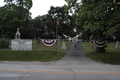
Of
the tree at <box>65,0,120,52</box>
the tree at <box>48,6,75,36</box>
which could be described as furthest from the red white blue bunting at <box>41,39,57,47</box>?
the tree at <box>48,6,75,36</box>

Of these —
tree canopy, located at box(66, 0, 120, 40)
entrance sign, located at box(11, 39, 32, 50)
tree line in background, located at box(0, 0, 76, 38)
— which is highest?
tree line in background, located at box(0, 0, 76, 38)

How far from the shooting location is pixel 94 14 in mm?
11406

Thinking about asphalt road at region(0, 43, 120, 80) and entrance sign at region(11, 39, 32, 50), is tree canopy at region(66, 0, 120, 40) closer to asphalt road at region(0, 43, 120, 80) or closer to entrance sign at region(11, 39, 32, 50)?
asphalt road at region(0, 43, 120, 80)

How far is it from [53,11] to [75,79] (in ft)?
132

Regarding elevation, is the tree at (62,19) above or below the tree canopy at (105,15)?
→ above

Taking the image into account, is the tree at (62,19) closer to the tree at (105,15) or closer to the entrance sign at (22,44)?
the entrance sign at (22,44)

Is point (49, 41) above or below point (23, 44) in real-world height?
above

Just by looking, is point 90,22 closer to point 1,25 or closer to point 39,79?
point 39,79

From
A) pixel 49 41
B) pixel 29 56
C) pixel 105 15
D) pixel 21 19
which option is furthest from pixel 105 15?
pixel 21 19

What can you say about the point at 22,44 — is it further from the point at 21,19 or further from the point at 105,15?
the point at 21,19

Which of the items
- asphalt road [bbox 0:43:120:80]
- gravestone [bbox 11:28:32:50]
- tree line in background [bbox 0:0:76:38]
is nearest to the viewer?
asphalt road [bbox 0:43:120:80]

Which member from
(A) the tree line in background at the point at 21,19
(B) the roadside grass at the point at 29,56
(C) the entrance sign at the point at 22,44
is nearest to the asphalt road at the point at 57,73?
(B) the roadside grass at the point at 29,56

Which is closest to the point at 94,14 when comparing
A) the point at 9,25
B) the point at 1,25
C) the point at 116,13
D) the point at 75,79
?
the point at 116,13

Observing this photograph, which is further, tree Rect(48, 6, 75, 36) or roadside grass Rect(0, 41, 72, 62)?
tree Rect(48, 6, 75, 36)
